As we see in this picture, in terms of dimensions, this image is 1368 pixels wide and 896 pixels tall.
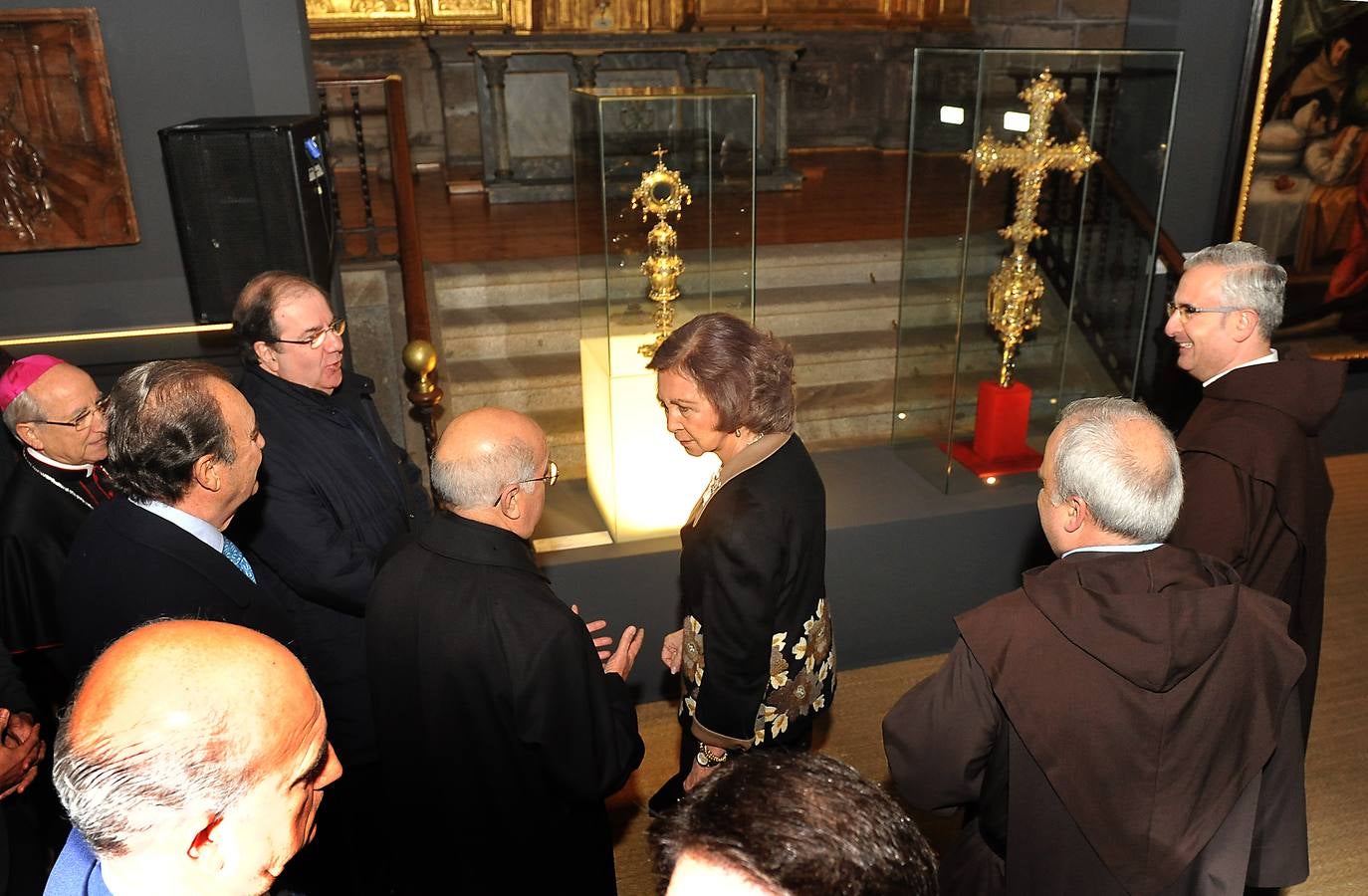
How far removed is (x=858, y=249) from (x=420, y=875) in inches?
230

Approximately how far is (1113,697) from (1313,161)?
521 centimetres

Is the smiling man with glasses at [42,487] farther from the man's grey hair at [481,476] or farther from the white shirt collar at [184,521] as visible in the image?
the man's grey hair at [481,476]

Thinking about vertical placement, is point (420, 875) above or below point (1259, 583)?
below

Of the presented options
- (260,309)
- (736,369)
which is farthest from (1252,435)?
(260,309)

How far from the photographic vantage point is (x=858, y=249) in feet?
23.5

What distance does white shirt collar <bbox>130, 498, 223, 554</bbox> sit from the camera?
2.11 m

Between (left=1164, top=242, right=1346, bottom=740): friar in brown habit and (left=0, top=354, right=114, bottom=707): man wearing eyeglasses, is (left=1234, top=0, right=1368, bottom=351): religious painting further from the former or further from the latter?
(left=0, top=354, right=114, bottom=707): man wearing eyeglasses

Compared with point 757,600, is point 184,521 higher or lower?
higher

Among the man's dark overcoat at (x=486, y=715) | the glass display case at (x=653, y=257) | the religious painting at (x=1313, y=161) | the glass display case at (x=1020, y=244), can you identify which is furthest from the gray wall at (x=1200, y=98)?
the man's dark overcoat at (x=486, y=715)

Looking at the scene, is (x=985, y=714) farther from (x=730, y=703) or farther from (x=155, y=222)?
(x=155, y=222)

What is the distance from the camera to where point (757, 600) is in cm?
231

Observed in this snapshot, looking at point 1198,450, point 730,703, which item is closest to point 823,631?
point 730,703

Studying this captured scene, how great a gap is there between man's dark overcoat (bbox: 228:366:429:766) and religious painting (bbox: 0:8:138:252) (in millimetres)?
2638

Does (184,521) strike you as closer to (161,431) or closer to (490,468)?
(161,431)
